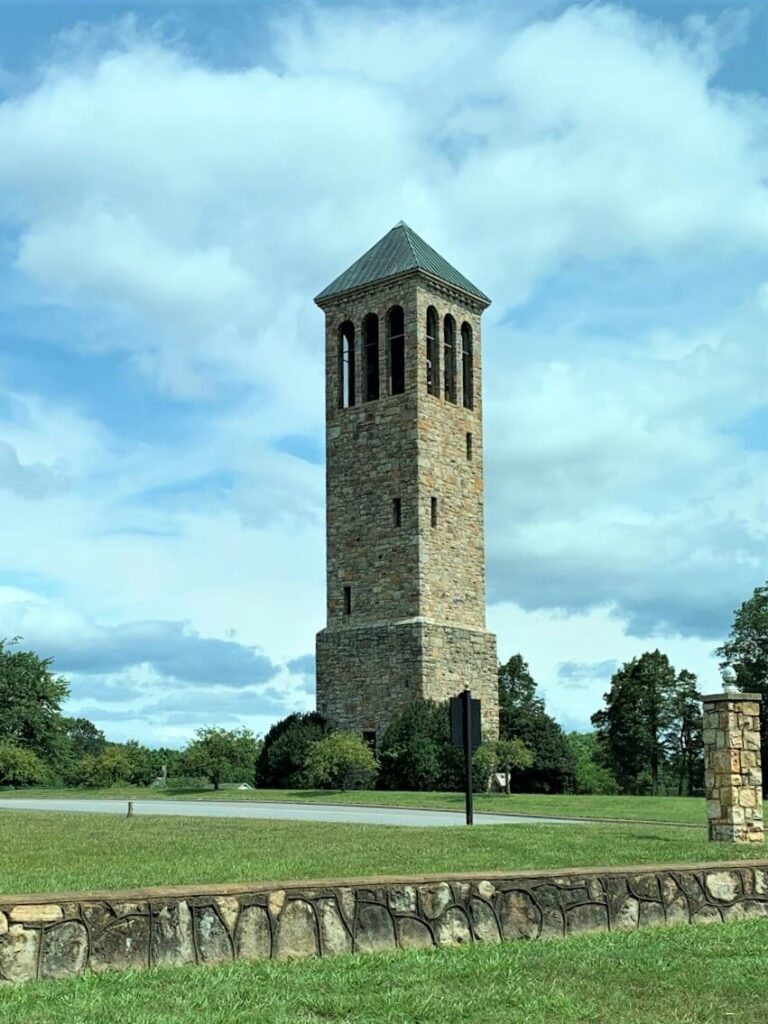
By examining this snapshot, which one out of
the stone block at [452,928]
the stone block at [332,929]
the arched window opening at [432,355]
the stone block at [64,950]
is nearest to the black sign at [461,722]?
the stone block at [452,928]

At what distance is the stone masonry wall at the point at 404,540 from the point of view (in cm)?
4650

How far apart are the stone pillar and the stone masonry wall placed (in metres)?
27.8

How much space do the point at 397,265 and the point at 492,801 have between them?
23769 mm

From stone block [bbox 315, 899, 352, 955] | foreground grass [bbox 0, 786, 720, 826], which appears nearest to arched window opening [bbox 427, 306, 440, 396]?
foreground grass [bbox 0, 786, 720, 826]

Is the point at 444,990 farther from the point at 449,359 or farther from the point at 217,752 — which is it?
the point at 449,359

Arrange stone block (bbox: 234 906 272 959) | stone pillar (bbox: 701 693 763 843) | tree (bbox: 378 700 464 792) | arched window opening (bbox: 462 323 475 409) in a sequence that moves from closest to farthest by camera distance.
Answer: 1. stone block (bbox: 234 906 272 959)
2. stone pillar (bbox: 701 693 763 843)
3. tree (bbox: 378 700 464 792)
4. arched window opening (bbox: 462 323 475 409)

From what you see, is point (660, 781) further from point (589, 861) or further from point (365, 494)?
point (589, 861)

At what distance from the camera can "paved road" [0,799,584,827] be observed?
24750 millimetres

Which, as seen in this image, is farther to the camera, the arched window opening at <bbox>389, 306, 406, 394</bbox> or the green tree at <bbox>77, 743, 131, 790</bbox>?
the arched window opening at <bbox>389, 306, 406, 394</bbox>

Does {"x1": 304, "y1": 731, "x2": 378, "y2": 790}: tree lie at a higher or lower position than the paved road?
higher

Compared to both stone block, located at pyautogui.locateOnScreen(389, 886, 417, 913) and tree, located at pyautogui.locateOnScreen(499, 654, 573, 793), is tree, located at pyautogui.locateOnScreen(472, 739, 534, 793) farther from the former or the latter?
stone block, located at pyautogui.locateOnScreen(389, 886, 417, 913)

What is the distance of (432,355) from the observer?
49781 millimetres

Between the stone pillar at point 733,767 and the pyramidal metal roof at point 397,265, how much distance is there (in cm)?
3358

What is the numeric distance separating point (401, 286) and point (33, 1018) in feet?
144
